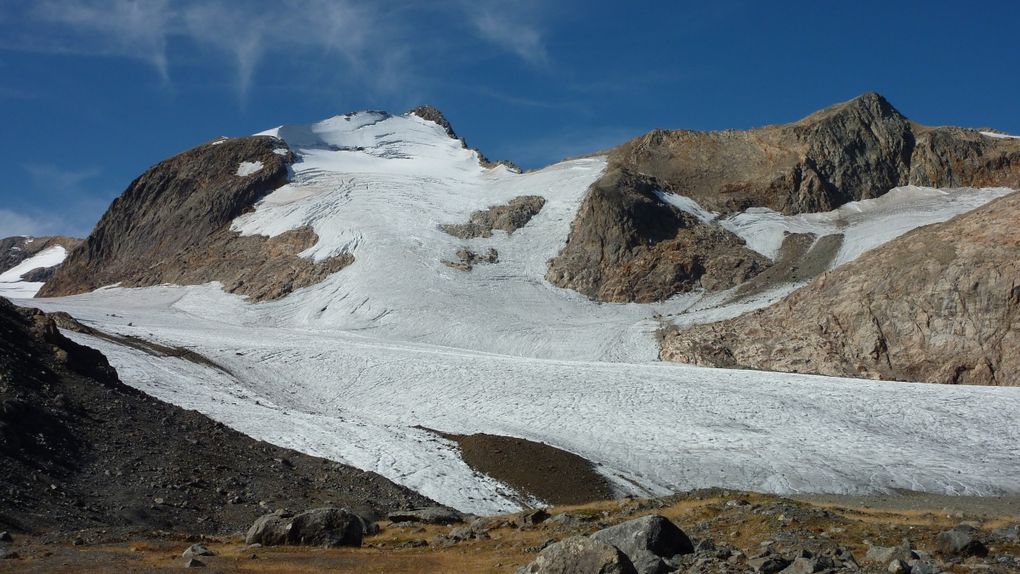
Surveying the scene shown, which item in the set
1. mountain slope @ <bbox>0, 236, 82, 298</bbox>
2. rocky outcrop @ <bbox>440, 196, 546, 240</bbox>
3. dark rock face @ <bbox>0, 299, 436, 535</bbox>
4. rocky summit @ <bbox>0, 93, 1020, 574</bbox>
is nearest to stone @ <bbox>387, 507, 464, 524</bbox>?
rocky summit @ <bbox>0, 93, 1020, 574</bbox>

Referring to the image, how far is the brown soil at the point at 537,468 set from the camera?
29438 millimetres

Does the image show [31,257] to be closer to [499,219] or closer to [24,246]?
[24,246]

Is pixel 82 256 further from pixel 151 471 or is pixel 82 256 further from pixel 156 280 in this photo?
pixel 151 471

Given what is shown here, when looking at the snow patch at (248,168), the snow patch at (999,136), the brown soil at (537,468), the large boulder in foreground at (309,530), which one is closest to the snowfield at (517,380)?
the brown soil at (537,468)

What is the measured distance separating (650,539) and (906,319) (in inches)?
1561

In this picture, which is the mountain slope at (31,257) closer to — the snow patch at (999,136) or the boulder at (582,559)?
the snow patch at (999,136)

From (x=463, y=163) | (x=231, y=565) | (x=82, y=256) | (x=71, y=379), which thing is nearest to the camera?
(x=231, y=565)

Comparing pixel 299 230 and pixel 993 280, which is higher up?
pixel 299 230

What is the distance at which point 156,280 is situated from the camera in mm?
81562

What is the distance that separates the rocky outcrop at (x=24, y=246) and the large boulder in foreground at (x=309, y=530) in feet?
456

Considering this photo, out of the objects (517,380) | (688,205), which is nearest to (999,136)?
(688,205)

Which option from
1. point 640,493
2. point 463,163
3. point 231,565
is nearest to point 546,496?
point 640,493

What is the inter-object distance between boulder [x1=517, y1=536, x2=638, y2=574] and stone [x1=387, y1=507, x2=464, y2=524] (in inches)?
369

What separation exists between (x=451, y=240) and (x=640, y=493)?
50709 mm
